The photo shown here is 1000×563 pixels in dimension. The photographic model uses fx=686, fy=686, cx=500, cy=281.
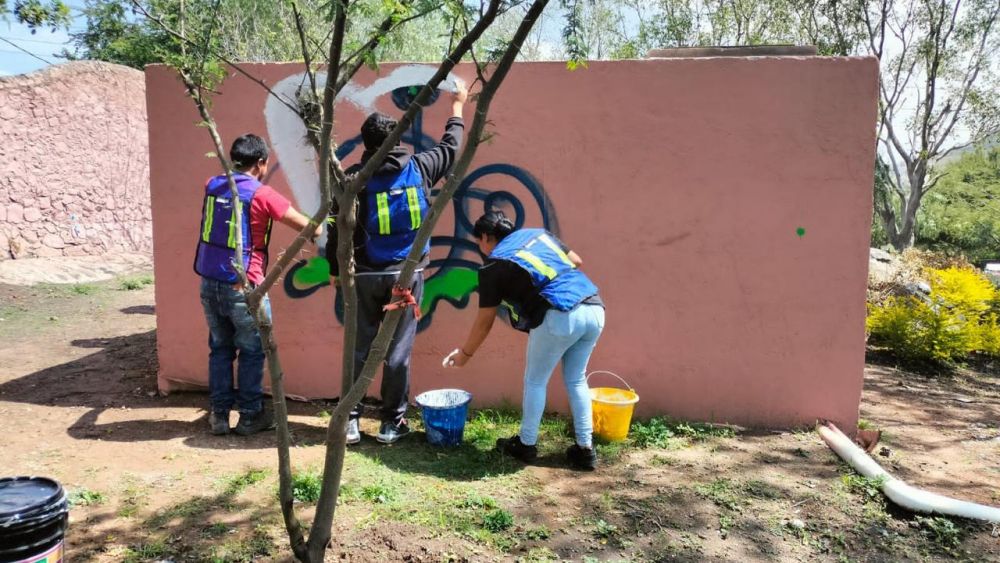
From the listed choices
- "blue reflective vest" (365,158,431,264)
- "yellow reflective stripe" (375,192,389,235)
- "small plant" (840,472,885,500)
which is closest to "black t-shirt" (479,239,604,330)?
"blue reflective vest" (365,158,431,264)

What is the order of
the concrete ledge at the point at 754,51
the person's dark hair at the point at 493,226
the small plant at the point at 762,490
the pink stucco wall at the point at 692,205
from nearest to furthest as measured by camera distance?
the small plant at the point at 762,490 < the person's dark hair at the point at 493,226 < the pink stucco wall at the point at 692,205 < the concrete ledge at the point at 754,51

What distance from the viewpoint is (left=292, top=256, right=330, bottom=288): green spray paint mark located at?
420cm

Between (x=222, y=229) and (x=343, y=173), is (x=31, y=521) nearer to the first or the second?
(x=343, y=173)

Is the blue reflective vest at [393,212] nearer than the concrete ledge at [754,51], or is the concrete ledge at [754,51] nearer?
the blue reflective vest at [393,212]

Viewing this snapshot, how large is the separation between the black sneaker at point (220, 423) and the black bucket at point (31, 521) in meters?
1.61

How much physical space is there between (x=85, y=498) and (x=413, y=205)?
196 centimetres

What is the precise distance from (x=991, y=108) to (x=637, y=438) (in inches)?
566

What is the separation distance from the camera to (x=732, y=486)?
328 centimetres

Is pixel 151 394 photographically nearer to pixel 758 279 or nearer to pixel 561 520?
pixel 561 520

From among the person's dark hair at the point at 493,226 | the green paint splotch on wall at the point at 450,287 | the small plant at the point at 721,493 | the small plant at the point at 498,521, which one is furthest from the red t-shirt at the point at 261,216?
the small plant at the point at 721,493

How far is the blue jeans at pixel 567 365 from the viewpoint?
3301mm

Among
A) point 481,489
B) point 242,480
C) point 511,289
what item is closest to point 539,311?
point 511,289

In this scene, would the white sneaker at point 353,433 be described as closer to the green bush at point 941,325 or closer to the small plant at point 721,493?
the small plant at point 721,493

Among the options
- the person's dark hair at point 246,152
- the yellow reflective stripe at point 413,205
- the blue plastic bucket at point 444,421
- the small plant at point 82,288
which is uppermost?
the person's dark hair at point 246,152
